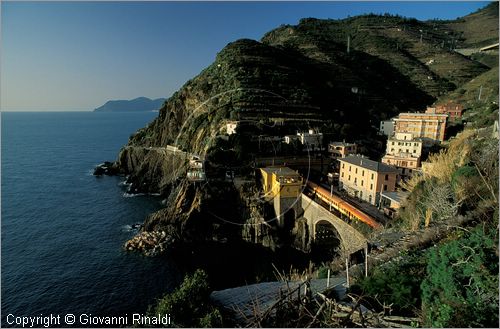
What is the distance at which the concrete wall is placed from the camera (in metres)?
19.5

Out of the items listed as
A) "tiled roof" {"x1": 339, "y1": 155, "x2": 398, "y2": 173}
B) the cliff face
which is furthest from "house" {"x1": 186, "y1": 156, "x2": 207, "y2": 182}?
"tiled roof" {"x1": 339, "y1": 155, "x2": 398, "y2": 173}

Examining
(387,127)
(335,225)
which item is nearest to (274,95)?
(387,127)

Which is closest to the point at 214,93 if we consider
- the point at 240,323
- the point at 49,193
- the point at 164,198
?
the point at 164,198

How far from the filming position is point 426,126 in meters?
39.2

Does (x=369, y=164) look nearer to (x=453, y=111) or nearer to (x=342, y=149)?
(x=342, y=149)

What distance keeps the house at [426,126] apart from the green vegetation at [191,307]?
37259 millimetres

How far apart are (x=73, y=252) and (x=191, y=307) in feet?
73.2

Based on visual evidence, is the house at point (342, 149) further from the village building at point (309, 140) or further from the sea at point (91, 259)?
the sea at point (91, 259)

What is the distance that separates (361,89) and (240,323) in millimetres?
65559

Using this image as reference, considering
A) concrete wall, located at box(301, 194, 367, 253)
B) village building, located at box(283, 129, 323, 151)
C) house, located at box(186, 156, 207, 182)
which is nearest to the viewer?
concrete wall, located at box(301, 194, 367, 253)

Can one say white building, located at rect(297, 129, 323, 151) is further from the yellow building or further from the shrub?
the shrub

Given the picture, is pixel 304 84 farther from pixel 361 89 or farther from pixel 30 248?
pixel 30 248

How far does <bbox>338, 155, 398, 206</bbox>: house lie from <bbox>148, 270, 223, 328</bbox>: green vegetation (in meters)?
22.4

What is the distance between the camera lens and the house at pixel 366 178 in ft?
83.1
